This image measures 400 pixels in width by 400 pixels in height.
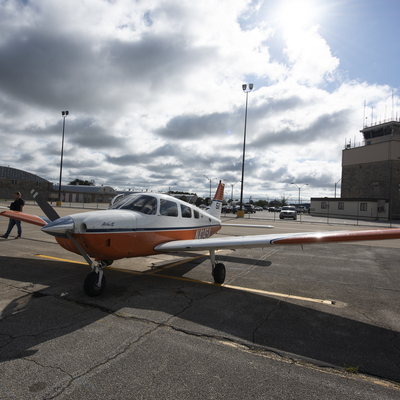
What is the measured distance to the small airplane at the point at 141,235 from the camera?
4938 millimetres

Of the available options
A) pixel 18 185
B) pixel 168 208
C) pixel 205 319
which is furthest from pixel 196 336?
pixel 18 185

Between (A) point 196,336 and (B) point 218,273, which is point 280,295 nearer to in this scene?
(B) point 218,273

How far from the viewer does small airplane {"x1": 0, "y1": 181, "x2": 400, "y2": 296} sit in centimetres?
494

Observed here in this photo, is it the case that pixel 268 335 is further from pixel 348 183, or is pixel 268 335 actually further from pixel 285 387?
pixel 348 183

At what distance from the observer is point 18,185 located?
7281 centimetres

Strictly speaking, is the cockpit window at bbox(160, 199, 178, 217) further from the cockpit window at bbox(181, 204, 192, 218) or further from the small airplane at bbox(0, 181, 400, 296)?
the cockpit window at bbox(181, 204, 192, 218)

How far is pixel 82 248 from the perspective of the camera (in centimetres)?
518

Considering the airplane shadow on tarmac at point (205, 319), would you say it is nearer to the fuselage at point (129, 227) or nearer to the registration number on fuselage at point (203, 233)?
the fuselage at point (129, 227)

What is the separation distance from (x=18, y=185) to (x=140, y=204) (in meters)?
82.7

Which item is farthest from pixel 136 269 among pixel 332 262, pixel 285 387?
pixel 332 262

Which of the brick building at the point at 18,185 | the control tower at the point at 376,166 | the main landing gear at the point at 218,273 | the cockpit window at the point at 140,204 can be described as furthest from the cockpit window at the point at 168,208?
the brick building at the point at 18,185

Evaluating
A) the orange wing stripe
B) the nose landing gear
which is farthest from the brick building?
the orange wing stripe

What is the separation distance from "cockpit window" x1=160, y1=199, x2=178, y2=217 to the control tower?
5352cm

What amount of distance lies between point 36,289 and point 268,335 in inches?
188
